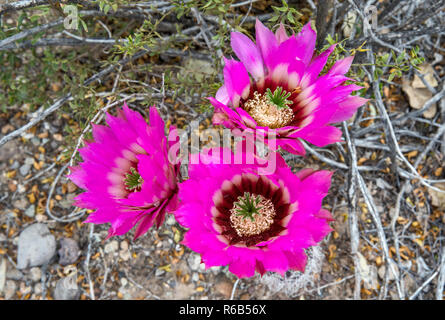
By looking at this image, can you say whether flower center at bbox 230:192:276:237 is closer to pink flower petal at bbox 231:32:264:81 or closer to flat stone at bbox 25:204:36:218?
pink flower petal at bbox 231:32:264:81

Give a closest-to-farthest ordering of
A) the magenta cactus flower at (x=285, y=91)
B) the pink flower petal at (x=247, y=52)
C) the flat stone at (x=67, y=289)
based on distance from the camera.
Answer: the magenta cactus flower at (x=285, y=91) < the pink flower petal at (x=247, y=52) < the flat stone at (x=67, y=289)

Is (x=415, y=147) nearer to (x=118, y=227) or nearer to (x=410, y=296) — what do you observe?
(x=410, y=296)

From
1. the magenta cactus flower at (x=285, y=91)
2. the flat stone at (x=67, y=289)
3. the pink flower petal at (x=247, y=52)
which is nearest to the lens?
the magenta cactus flower at (x=285, y=91)

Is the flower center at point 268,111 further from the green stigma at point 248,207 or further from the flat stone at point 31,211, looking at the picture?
the flat stone at point 31,211

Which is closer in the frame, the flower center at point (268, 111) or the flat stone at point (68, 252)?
the flower center at point (268, 111)

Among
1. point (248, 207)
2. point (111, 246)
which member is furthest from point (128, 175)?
point (111, 246)

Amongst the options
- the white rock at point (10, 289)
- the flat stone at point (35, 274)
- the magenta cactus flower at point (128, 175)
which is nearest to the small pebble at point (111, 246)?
the flat stone at point (35, 274)

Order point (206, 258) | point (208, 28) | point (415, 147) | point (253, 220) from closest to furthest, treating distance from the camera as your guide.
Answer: point (206, 258) → point (253, 220) → point (208, 28) → point (415, 147)
